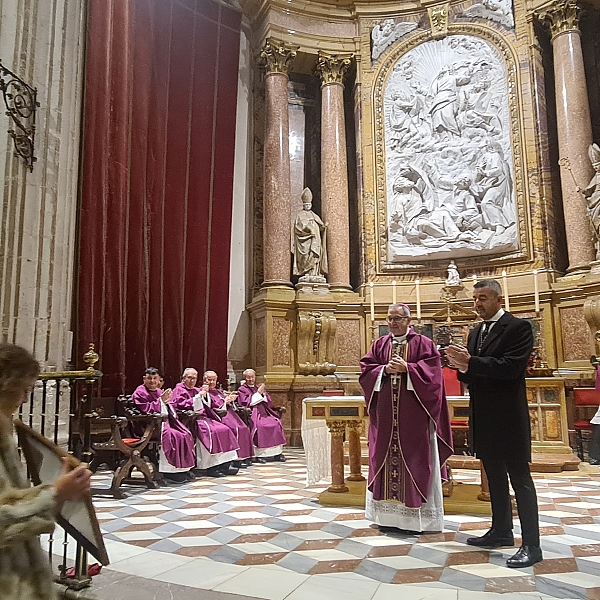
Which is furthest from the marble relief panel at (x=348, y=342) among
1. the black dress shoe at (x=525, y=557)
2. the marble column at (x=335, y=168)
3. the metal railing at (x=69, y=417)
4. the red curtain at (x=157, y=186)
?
the black dress shoe at (x=525, y=557)

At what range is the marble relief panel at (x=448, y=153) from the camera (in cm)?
977

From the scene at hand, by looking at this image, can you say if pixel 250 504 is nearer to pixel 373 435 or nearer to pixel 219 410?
pixel 373 435

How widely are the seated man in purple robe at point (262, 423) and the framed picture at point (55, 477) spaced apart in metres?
5.95

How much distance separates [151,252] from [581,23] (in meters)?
7.99

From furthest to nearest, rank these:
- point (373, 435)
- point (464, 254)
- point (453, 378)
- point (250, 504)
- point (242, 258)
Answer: point (242, 258), point (464, 254), point (453, 378), point (250, 504), point (373, 435)

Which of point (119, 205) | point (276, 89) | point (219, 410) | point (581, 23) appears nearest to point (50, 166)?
point (119, 205)

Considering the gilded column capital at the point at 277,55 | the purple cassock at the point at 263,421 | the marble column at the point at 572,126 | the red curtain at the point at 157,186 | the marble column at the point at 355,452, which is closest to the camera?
the marble column at the point at 355,452

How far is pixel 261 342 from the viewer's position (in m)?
9.73

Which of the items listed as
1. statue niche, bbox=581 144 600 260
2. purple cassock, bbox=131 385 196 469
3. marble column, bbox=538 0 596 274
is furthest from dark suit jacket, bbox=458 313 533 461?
marble column, bbox=538 0 596 274

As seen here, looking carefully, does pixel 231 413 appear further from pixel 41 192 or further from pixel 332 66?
pixel 332 66

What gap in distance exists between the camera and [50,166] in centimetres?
635

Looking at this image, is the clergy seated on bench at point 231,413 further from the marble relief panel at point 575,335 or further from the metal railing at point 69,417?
the marble relief panel at point 575,335

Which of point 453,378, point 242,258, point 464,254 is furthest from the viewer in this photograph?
point 242,258

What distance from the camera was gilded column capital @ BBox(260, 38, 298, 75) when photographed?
1046 centimetres
